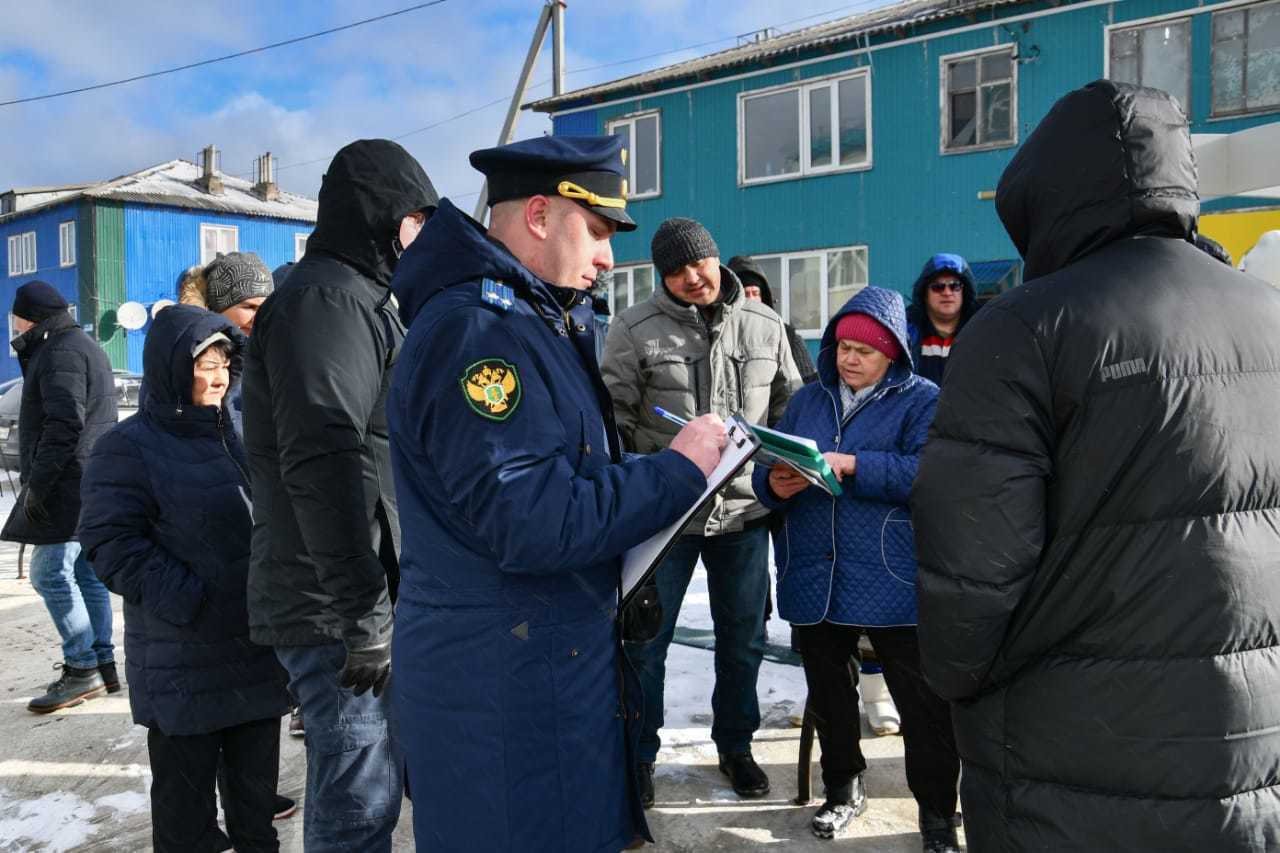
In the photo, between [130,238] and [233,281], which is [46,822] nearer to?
[233,281]

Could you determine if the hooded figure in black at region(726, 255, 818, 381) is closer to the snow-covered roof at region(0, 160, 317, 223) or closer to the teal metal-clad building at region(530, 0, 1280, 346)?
the teal metal-clad building at region(530, 0, 1280, 346)

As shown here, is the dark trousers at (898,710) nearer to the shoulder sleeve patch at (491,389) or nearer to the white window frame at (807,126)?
the shoulder sleeve patch at (491,389)

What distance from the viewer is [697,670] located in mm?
4926

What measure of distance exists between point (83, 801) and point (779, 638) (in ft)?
10.8

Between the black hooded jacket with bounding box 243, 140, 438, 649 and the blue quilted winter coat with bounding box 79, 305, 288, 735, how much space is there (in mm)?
372

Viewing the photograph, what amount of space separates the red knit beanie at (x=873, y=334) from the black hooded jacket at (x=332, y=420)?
144 centimetres

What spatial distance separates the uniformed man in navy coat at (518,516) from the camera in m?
1.66

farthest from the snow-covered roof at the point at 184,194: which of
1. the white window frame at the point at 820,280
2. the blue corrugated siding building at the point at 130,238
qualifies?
the white window frame at the point at 820,280

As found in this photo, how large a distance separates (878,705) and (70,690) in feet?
12.6

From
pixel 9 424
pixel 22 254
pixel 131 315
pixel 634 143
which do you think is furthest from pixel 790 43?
pixel 22 254

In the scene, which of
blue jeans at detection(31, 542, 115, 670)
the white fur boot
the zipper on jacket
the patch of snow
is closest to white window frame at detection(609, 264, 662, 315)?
blue jeans at detection(31, 542, 115, 670)

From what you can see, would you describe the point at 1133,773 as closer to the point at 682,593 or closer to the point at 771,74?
the point at 682,593

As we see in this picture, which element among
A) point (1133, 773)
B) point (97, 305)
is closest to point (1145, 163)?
point (1133, 773)

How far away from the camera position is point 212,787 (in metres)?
2.81
